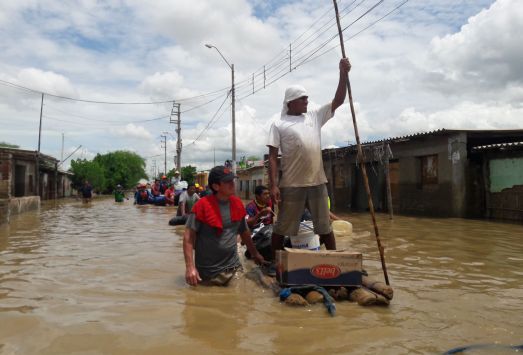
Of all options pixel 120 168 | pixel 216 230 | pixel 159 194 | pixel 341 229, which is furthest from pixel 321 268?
pixel 120 168

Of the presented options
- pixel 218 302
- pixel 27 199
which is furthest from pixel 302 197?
pixel 27 199

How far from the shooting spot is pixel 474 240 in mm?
8469

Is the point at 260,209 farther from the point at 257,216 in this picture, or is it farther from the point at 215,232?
the point at 215,232

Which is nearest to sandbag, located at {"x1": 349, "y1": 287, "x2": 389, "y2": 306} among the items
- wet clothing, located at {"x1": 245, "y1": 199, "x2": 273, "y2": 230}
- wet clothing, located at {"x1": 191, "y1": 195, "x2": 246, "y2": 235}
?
wet clothing, located at {"x1": 191, "y1": 195, "x2": 246, "y2": 235}

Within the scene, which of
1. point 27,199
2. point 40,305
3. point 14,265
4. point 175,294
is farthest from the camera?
point 27,199

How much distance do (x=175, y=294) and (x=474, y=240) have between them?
6.53 metres

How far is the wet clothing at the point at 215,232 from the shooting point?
13.5 feet

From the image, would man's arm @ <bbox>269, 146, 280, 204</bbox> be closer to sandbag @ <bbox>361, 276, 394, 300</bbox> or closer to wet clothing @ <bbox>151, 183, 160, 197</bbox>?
sandbag @ <bbox>361, 276, 394, 300</bbox>

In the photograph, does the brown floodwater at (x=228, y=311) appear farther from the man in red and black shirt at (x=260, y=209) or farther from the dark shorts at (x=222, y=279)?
the man in red and black shirt at (x=260, y=209)

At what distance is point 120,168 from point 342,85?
6685cm

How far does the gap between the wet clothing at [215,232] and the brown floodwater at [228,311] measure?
0.70 ft

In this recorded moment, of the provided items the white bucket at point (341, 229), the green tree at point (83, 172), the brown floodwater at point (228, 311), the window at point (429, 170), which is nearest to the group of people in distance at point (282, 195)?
the brown floodwater at point (228, 311)

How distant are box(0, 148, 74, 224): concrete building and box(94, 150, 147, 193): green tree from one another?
14693mm

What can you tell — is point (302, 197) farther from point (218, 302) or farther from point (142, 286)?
point (142, 286)
